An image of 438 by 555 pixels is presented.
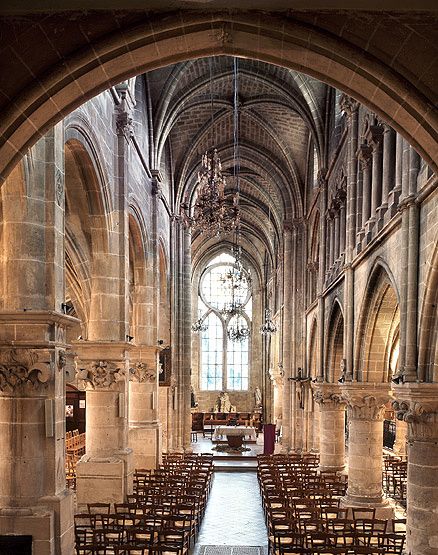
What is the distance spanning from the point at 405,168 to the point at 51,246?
7071mm

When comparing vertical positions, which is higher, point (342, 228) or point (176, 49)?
point (176, 49)

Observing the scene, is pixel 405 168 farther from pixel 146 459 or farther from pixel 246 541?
pixel 146 459

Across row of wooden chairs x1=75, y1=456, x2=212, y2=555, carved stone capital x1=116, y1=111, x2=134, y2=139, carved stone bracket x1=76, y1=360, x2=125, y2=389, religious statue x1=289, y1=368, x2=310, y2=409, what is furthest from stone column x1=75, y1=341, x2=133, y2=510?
religious statue x1=289, y1=368, x2=310, y2=409

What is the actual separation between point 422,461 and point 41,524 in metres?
6.75

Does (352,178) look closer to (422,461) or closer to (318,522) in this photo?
(422,461)

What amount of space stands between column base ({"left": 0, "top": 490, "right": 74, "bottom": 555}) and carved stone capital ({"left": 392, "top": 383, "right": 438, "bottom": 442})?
6.17m

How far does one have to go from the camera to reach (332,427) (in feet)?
74.4

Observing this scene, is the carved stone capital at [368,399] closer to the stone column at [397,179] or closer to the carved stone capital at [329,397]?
the stone column at [397,179]

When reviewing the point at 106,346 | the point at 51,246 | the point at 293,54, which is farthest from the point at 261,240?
the point at 293,54

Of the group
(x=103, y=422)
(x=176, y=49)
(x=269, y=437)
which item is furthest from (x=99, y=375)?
(x=269, y=437)

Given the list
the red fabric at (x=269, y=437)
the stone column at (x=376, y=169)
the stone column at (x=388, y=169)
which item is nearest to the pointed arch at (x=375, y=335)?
the stone column at (x=376, y=169)

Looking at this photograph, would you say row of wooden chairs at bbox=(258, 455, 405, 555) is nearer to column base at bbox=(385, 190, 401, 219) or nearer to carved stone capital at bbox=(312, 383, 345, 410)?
carved stone capital at bbox=(312, 383, 345, 410)

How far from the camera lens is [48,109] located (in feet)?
24.0

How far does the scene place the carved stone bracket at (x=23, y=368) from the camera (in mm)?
10602
